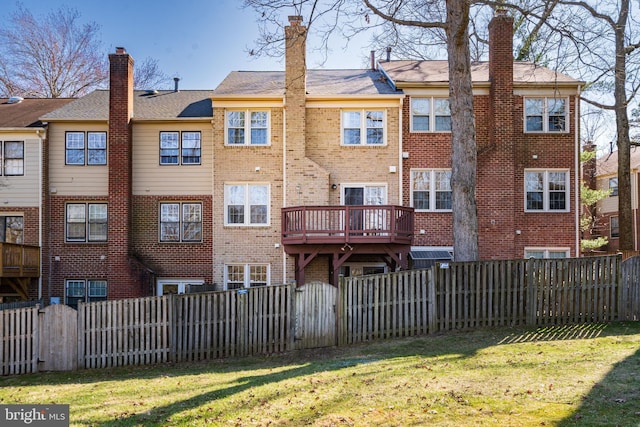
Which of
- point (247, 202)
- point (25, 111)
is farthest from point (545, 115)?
point (25, 111)

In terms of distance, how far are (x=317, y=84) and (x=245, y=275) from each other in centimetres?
757

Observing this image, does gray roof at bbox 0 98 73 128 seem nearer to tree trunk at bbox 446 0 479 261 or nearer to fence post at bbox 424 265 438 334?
tree trunk at bbox 446 0 479 261

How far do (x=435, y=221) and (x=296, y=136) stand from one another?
5.66 metres

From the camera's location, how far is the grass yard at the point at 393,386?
6711 millimetres

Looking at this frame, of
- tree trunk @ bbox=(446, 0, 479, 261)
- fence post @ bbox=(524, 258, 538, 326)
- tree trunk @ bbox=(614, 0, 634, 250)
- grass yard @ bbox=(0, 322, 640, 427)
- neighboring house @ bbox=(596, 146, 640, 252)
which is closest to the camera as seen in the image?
grass yard @ bbox=(0, 322, 640, 427)

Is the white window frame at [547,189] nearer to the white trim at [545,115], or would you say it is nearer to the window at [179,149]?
the white trim at [545,115]

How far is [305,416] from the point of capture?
272 inches

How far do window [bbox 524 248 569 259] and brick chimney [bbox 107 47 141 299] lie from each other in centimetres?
1362

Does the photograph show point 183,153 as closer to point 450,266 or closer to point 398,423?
point 450,266

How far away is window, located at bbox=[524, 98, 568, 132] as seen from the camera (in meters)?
20.0

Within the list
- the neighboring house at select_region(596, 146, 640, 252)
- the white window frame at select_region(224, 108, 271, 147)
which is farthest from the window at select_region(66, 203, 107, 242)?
the neighboring house at select_region(596, 146, 640, 252)

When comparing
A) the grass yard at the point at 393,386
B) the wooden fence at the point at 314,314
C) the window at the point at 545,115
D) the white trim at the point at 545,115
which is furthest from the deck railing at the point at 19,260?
the window at the point at 545,115

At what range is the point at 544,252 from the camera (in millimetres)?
19844

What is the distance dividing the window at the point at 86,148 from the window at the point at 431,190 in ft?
36.9
